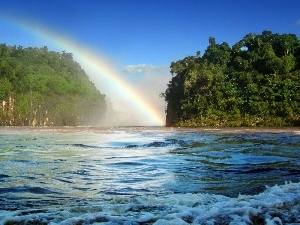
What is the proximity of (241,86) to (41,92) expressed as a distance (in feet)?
173

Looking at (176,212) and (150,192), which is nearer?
(176,212)

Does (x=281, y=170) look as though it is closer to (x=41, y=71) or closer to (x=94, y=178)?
(x=94, y=178)

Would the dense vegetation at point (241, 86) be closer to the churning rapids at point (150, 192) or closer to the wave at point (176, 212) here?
the churning rapids at point (150, 192)

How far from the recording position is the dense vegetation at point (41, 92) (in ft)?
260

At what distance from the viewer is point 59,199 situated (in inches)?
183

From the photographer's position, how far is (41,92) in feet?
290

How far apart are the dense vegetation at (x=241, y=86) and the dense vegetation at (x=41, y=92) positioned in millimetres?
35073

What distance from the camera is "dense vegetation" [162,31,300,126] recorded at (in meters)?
46.5

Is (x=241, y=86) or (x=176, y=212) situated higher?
(x=241, y=86)

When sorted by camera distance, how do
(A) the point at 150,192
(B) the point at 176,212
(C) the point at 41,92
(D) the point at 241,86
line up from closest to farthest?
1. (B) the point at 176,212
2. (A) the point at 150,192
3. (D) the point at 241,86
4. (C) the point at 41,92

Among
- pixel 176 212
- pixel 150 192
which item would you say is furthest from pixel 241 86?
pixel 176 212

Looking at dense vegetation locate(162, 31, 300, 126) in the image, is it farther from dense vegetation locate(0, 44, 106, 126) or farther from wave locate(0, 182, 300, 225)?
wave locate(0, 182, 300, 225)

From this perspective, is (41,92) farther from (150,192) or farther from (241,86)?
(150,192)

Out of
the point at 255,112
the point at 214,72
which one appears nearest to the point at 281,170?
the point at 255,112
